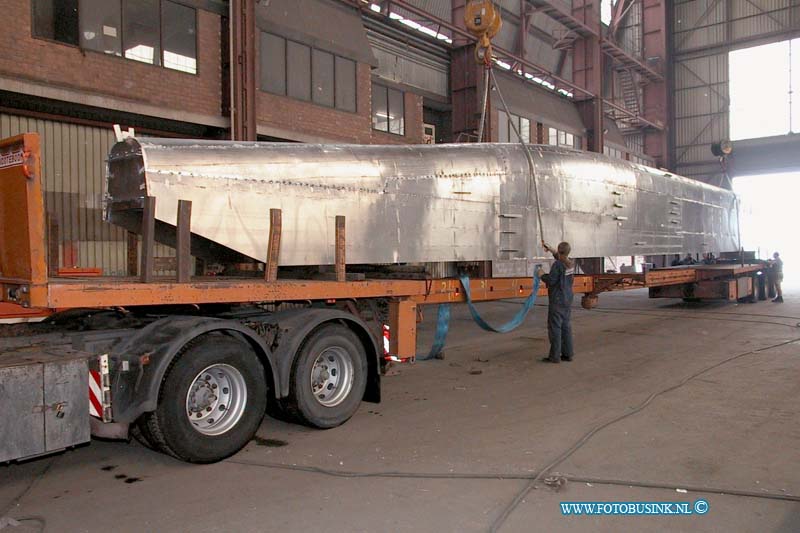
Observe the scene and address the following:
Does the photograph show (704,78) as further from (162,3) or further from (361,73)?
(162,3)

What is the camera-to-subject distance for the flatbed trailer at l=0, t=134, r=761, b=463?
13.4 ft

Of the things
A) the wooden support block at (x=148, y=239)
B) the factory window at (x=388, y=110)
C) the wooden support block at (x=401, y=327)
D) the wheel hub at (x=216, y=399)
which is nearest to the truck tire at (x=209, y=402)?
the wheel hub at (x=216, y=399)

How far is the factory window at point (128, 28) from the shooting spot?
37.4 feet

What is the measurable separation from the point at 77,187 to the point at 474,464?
11.0 meters

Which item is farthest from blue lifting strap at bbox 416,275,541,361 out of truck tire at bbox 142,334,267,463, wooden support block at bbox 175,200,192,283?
wooden support block at bbox 175,200,192,283

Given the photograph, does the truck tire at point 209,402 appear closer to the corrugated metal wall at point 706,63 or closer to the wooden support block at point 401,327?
the wooden support block at point 401,327

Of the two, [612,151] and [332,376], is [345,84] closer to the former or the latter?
[332,376]

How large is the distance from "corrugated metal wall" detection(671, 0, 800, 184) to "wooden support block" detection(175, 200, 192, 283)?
34969 millimetres

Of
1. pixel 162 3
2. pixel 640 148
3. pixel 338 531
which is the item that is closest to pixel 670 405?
pixel 338 531

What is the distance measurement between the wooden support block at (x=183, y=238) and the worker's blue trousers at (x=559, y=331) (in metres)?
5.58

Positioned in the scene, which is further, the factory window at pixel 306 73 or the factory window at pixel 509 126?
the factory window at pixel 509 126

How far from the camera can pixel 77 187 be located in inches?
475

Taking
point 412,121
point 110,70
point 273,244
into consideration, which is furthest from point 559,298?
point 412,121

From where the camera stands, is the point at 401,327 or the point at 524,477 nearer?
the point at 524,477
